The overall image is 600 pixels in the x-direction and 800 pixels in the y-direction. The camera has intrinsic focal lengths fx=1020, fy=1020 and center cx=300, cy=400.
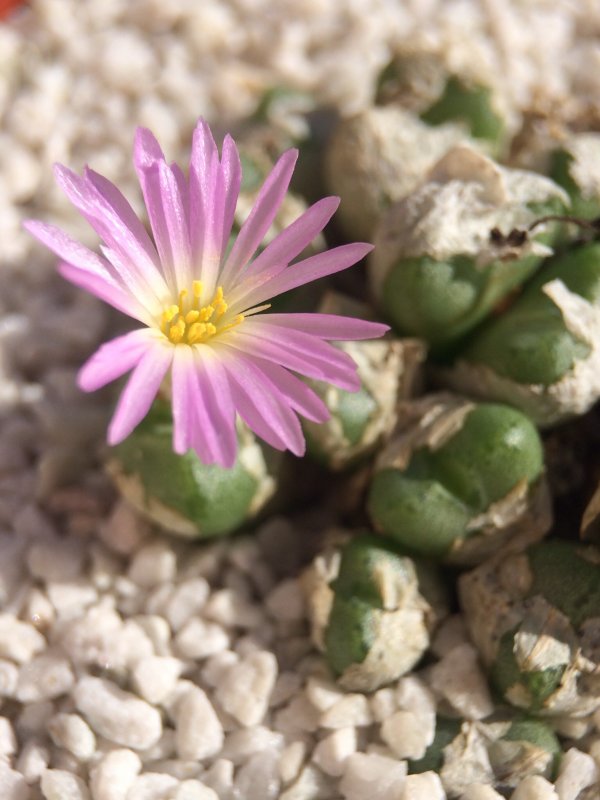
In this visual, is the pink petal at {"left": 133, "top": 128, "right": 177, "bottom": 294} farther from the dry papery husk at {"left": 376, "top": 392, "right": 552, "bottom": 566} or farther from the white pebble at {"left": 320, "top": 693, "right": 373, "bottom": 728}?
the white pebble at {"left": 320, "top": 693, "right": 373, "bottom": 728}

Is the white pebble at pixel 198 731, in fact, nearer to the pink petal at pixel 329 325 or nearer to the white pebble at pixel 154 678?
the white pebble at pixel 154 678

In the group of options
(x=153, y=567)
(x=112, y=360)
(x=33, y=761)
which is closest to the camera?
(x=112, y=360)

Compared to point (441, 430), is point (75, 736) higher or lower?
lower

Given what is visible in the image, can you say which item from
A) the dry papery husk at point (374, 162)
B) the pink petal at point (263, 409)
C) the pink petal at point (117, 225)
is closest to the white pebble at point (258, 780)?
the pink petal at point (263, 409)

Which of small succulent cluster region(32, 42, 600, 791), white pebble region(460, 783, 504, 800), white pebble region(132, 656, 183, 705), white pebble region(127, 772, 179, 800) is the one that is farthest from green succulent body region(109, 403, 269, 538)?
white pebble region(460, 783, 504, 800)

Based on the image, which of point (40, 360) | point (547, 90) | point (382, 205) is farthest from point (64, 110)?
point (547, 90)

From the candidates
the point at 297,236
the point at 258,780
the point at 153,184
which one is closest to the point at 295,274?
the point at 297,236

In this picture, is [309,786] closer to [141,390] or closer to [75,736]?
[75,736]
